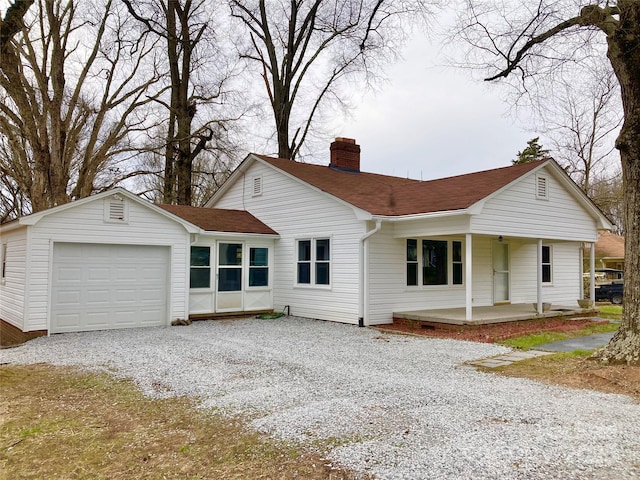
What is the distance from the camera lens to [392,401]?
217 inches

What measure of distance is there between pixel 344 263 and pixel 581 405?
25.3 feet

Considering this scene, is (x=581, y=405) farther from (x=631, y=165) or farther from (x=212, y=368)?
(x=212, y=368)

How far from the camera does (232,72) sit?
23.1 meters

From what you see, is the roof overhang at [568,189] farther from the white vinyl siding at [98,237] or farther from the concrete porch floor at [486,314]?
the white vinyl siding at [98,237]

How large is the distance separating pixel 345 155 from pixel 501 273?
686cm

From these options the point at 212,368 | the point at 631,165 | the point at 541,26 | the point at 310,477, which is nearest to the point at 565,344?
the point at 631,165

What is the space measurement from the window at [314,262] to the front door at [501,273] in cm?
578

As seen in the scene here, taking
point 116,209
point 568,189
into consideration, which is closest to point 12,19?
point 116,209

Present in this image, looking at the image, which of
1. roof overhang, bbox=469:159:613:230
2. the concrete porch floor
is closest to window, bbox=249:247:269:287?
the concrete porch floor

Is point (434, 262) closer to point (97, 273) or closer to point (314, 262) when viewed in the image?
point (314, 262)

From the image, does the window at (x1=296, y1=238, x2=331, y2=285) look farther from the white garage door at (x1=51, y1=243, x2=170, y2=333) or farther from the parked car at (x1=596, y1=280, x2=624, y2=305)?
the parked car at (x1=596, y1=280, x2=624, y2=305)

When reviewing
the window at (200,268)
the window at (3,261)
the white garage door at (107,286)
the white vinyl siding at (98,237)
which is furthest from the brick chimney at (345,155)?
the window at (3,261)

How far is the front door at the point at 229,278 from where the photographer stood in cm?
1371

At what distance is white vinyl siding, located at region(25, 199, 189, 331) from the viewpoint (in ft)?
34.0
